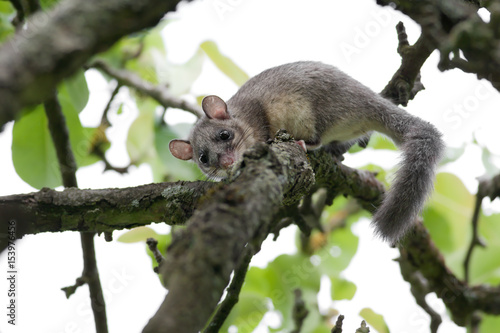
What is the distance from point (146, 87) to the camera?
444cm

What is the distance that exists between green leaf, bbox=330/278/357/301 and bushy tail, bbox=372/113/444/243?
1.27m

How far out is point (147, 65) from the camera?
489 centimetres

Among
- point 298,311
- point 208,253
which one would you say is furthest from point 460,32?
point 298,311

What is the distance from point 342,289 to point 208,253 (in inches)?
127

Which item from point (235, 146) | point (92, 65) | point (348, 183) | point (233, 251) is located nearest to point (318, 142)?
point (348, 183)

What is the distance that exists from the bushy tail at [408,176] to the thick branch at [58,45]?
1937 millimetres

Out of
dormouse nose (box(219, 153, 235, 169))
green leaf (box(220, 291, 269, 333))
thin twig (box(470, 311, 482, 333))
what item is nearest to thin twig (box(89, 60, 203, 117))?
dormouse nose (box(219, 153, 235, 169))

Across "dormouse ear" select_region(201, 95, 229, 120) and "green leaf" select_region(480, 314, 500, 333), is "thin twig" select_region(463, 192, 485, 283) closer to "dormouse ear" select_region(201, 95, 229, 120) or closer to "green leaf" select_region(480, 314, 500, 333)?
"green leaf" select_region(480, 314, 500, 333)

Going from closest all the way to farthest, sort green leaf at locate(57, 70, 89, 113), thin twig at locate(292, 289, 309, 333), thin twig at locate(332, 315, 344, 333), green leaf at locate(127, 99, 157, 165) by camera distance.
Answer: thin twig at locate(332, 315, 344, 333), green leaf at locate(57, 70, 89, 113), thin twig at locate(292, 289, 309, 333), green leaf at locate(127, 99, 157, 165)

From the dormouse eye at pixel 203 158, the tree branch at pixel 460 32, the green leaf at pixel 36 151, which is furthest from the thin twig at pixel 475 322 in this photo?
the green leaf at pixel 36 151

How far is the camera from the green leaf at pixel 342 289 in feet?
13.3

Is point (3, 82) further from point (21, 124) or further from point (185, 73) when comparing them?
point (185, 73)

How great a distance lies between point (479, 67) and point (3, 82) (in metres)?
1.38

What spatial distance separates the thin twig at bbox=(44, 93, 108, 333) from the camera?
3229 millimetres
